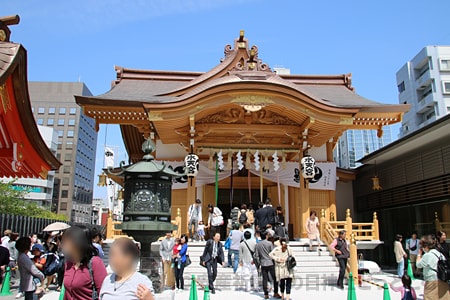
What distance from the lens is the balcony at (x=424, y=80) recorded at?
41125mm

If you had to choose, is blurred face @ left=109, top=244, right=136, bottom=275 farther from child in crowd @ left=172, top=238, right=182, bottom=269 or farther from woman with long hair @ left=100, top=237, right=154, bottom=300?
child in crowd @ left=172, top=238, right=182, bottom=269

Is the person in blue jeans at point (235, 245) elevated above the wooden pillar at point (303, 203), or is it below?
below

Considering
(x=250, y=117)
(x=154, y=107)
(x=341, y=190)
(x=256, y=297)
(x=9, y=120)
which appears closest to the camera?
(x=9, y=120)

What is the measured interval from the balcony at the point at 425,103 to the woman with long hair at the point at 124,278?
4573cm

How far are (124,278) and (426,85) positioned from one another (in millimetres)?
47314

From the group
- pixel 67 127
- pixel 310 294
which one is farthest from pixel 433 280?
pixel 67 127

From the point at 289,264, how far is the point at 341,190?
12128mm

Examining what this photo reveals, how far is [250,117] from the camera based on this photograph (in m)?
13.8

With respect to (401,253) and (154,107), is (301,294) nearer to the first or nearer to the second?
(401,253)

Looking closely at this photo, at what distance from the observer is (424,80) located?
41.9 m

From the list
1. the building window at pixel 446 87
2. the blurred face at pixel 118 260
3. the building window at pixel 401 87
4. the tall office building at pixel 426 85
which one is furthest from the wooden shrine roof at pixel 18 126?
the building window at pixel 401 87

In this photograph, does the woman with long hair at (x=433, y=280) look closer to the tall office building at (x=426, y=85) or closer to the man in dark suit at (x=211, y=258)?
the man in dark suit at (x=211, y=258)

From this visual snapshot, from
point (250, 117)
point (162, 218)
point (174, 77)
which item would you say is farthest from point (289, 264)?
point (174, 77)

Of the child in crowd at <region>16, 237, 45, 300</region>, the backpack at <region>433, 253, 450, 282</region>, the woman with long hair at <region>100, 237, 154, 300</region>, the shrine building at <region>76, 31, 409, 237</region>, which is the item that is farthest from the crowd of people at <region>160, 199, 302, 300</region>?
the woman with long hair at <region>100, 237, 154, 300</region>
